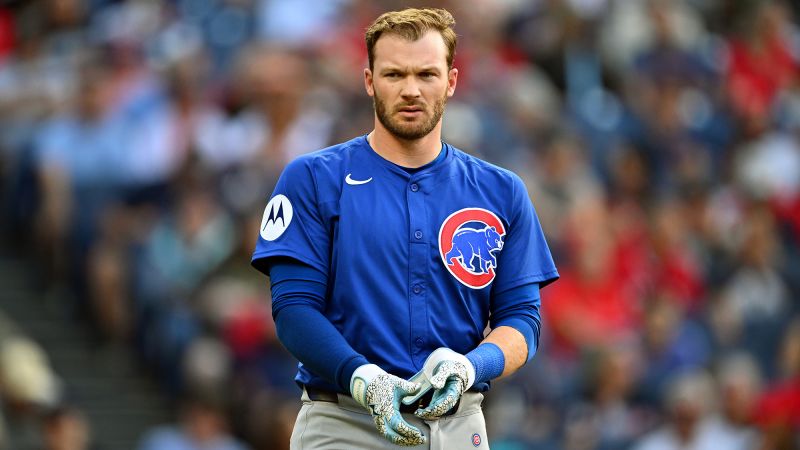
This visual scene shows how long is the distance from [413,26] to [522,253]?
30.1 inches

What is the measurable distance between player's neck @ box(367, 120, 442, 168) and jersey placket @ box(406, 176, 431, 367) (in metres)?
0.14

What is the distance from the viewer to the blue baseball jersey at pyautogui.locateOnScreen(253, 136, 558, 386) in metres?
4.16

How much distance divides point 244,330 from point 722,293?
470 cm

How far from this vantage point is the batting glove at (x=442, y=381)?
12.7ft

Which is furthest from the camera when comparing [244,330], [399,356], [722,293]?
[722,293]

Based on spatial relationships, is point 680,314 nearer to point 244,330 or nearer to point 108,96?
point 244,330

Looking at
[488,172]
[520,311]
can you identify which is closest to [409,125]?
[488,172]

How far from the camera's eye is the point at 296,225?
4180mm

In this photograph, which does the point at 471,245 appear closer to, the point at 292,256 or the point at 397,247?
the point at 397,247

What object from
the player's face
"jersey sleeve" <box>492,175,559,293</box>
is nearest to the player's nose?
the player's face

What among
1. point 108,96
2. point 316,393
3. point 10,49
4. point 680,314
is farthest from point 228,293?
point 316,393

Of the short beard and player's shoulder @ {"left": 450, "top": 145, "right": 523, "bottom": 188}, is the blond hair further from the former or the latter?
player's shoulder @ {"left": 450, "top": 145, "right": 523, "bottom": 188}

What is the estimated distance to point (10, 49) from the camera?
11031mm

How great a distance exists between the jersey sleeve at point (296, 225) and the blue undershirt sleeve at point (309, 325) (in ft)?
0.14
